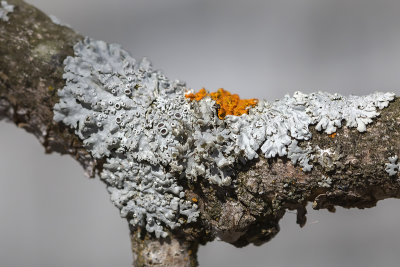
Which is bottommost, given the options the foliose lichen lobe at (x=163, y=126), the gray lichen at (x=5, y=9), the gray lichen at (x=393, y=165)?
the gray lichen at (x=393, y=165)

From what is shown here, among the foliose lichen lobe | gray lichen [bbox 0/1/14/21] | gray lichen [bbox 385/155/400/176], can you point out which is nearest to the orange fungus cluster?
the foliose lichen lobe

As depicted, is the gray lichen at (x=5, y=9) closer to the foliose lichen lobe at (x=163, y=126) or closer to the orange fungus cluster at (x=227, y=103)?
the foliose lichen lobe at (x=163, y=126)

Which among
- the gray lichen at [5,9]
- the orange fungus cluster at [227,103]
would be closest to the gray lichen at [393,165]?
the orange fungus cluster at [227,103]

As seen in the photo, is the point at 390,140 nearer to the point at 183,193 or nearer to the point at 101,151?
the point at 183,193

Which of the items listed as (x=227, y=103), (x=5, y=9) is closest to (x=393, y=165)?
(x=227, y=103)

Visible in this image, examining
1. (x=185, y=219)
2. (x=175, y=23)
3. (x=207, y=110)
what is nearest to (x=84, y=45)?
(x=207, y=110)

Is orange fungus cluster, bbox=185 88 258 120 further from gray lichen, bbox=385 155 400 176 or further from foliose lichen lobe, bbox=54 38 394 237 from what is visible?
gray lichen, bbox=385 155 400 176

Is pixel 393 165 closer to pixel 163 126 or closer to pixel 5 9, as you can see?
pixel 163 126
